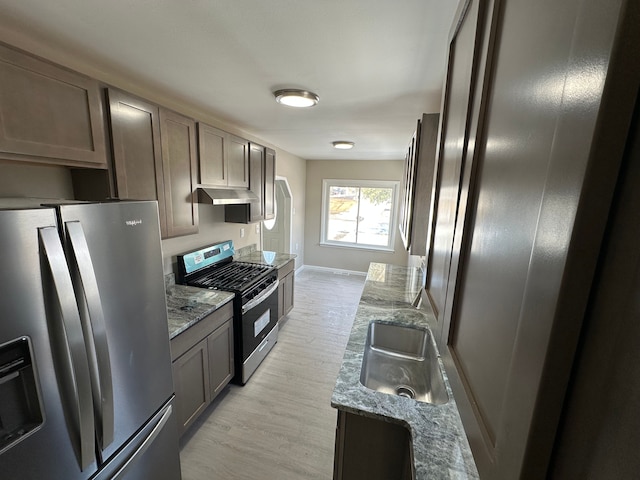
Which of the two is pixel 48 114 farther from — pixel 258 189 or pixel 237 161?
pixel 258 189

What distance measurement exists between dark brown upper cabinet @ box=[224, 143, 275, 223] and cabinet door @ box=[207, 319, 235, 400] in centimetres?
127

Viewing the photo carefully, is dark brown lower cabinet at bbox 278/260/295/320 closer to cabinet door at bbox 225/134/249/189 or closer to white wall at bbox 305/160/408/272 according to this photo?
cabinet door at bbox 225/134/249/189

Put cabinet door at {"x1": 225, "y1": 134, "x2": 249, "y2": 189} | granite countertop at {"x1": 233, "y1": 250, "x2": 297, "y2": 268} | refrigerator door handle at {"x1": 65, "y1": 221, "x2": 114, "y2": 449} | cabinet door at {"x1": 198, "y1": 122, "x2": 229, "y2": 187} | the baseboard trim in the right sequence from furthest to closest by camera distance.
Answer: the baseboard trim → granite countertop at {"x1": 233, "y1": 250, "x2": 297, "y2": 268} → cabinet door at {"x1": 225, "y1": 134, "x2": 249, "y2": 189} → cabinet door at {"x1": 198, "y1": 122, "x2": 229, "y2": 187} → refrigerator door handle at {"x1": 65, "y1": 221, "x2": 114, "y2": 449}

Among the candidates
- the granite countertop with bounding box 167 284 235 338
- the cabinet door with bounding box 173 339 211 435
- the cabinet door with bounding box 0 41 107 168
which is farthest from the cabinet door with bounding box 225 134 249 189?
the cabinet door with bounding box 173 339 211 435

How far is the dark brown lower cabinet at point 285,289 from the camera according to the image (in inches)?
133

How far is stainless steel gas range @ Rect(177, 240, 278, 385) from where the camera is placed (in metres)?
2.41

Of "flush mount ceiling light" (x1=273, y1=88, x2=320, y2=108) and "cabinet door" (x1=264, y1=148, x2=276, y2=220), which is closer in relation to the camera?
"flush mount ceiling light" (x1=273, y1=88, x2=320, y2=108)

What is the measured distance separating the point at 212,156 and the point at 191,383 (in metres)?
1.87

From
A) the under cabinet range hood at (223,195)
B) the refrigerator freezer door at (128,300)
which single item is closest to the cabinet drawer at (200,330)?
the refrigerator freezer door at (128,300)

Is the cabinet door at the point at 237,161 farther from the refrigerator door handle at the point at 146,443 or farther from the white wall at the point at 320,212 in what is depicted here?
the white wall at the point at 320,212

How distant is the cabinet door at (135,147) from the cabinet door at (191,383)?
0.96 metres

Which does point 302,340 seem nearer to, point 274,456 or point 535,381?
point 274,456

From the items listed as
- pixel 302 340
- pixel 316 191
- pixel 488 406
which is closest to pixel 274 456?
pixel 302 340

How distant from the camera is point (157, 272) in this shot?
1399 millimetres
